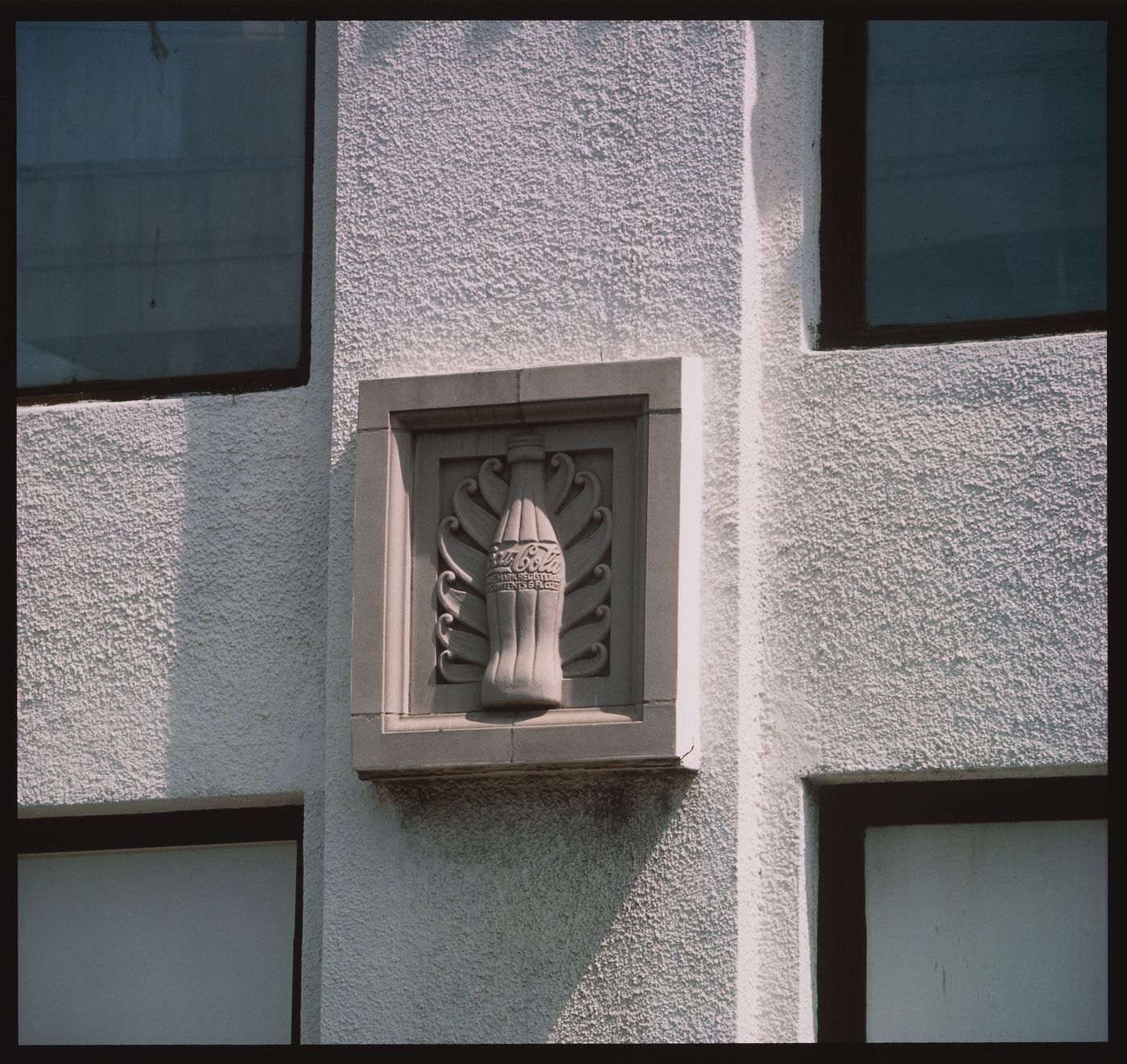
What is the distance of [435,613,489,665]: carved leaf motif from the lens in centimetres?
667

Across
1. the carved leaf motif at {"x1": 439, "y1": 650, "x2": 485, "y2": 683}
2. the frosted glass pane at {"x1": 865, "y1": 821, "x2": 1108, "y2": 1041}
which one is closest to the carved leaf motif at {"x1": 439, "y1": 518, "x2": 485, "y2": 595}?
the carved leaf motif at {"x1": 439, "y1": 650, "x2": 485, "y2": 683}

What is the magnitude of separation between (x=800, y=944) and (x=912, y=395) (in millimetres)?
1693

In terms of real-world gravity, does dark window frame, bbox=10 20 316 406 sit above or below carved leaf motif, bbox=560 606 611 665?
above

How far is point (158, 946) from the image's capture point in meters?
7.12

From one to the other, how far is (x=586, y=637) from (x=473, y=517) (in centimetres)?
54

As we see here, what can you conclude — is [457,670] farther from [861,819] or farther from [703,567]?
[861,819]

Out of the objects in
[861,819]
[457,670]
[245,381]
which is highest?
[245,381]

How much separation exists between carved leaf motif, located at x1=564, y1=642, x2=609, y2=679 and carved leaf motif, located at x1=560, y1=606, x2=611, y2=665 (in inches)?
0.6

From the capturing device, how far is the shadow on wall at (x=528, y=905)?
644 centimetres

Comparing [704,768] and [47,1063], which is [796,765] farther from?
[47,1063]

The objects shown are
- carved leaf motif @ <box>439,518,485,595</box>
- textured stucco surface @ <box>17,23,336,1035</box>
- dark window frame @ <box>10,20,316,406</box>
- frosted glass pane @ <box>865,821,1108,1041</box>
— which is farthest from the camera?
dark window frame @ <box>10,20,316,406</box>

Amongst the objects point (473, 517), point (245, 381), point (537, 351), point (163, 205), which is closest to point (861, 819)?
point (473, 517)

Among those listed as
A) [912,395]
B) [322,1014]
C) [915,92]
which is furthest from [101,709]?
[915,92]

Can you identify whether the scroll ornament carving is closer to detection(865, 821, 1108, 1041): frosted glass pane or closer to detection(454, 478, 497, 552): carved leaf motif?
detection(454, 478, 497, 552): carved leaf motif
